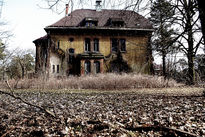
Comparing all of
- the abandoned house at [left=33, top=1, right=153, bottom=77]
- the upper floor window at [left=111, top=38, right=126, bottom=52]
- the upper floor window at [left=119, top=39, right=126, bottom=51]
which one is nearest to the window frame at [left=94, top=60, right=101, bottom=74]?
the abandoned house at [left=33, top=1, right=153, bottom=77]

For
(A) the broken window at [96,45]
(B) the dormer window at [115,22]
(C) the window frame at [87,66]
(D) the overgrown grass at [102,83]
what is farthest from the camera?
(A) the broken window at [96,45]

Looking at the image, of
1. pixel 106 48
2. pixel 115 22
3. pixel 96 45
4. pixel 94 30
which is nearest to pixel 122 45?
pixel 106 48

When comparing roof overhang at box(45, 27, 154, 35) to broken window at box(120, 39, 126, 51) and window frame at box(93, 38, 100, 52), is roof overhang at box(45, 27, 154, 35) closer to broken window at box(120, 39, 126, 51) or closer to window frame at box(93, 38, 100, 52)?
window frame at box(93, 38, 100, 52)

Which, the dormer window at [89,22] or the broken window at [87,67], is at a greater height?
the dormer window at [89,22]

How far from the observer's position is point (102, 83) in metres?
13.8

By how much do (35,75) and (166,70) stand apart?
1147cm

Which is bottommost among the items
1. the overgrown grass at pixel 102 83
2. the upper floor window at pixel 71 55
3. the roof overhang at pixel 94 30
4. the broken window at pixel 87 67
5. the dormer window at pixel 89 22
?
the overgrown grass at pixel 102 83

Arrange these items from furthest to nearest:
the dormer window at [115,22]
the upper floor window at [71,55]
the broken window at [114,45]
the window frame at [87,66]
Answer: the broken window at [114,45] → the dormer window at [115,22] → the upper floor window at [71,55] → the window frame at [87,66]

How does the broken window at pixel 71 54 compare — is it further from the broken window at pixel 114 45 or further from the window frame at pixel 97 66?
the broken window at pixel 114 45

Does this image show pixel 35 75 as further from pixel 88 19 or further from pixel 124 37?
pixel 124 37

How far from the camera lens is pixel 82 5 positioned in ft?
17.5

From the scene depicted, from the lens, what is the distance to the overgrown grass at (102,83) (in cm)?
1371

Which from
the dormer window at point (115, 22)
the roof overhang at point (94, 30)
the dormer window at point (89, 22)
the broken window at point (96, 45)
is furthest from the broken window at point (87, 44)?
the dormer window at point (115, 22)

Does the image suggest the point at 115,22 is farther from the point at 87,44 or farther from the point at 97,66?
the point at 97,66
